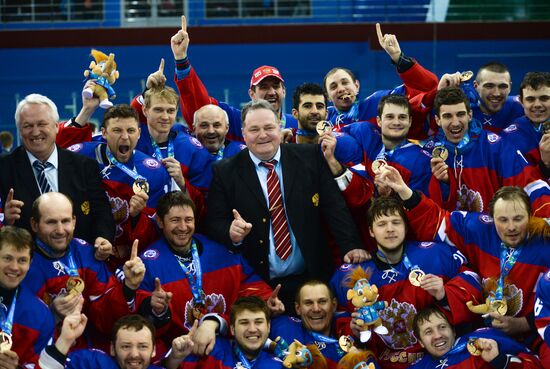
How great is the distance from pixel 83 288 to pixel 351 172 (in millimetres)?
1526

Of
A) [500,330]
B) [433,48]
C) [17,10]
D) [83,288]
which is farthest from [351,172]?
[17,10]

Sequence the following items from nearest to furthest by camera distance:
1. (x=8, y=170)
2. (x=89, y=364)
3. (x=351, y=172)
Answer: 1. (x=89, y=364)
2. (x=8, y=170)
3. (x=351, y=172)

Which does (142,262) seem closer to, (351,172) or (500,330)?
(351,172)

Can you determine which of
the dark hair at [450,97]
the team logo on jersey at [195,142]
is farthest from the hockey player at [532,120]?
the team logo on jersey at [195,142]

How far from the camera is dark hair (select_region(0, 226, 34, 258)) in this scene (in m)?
4.18

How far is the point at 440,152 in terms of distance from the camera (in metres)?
5.12

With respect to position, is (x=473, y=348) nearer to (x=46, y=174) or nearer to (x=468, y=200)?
(x=468, y=200)

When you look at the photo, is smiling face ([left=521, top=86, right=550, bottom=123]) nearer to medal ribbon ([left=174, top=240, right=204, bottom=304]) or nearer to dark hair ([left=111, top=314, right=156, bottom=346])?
medal ribbon ([left=174, top=240, right=204, bottom=304])

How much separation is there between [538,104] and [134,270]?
2.49 m

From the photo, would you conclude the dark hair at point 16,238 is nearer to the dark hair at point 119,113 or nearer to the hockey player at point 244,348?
the hockey player at point 244,348

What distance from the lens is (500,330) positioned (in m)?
4.54

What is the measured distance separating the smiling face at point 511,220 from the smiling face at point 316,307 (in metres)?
0.92

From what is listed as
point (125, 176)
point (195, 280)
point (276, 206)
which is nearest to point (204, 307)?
point (195, 280)

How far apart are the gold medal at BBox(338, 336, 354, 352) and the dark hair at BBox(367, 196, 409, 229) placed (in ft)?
1.96
